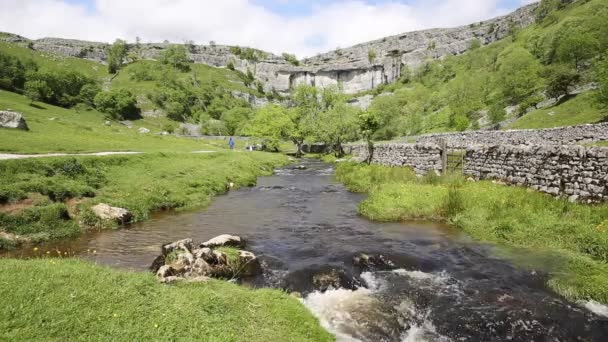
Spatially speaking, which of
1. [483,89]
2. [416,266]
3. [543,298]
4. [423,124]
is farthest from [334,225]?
[483,89]

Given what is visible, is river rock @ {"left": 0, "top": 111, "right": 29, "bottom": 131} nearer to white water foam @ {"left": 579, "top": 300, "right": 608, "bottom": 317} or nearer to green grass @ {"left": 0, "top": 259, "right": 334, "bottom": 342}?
green grass @ {"left": 0, "top": 259, "right": 334, "bottom": 342}

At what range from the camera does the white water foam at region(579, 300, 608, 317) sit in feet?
30.6

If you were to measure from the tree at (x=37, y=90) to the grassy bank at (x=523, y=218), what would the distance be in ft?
310

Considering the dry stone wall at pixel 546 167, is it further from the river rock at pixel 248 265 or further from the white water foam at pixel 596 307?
the river rock at pixel 248 265

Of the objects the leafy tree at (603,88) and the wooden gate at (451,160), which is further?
the leafy tree at (603,88)

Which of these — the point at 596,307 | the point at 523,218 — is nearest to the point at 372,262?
the point at 596,307

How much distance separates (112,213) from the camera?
18.9 meters

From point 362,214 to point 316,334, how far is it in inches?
535

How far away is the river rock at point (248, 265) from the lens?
1223 cm

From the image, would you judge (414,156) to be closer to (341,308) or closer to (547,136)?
(547,136)

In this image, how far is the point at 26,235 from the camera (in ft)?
49.3

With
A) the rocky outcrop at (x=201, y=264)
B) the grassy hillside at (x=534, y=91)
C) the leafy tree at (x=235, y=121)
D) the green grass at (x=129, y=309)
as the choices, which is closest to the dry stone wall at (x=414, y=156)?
the rocky outcrop at (x=201, y=264)

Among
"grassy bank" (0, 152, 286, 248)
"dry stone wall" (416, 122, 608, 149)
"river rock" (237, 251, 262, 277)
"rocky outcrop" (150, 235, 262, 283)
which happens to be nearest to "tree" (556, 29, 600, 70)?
"dry stone wall" (416, 122, 608, 149)

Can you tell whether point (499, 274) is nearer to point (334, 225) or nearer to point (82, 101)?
point (334, 225)
